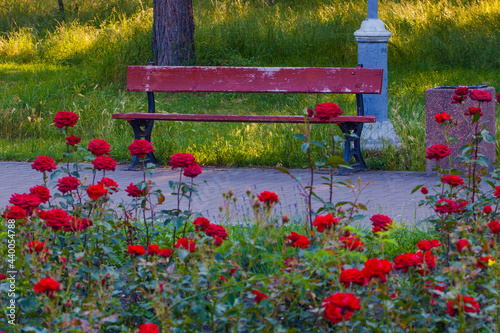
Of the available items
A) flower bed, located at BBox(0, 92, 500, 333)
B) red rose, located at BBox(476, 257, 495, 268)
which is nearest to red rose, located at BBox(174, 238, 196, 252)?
flower bed, located at BBox(0, 92, 500, 333)

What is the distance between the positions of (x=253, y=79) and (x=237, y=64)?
5.59 m

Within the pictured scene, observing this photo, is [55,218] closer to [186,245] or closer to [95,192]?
[95,192]

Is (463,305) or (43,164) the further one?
(43,164)

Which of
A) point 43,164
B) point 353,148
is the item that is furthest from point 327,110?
point 353,148

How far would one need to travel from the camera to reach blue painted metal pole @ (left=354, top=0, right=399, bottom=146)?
7.21 meters

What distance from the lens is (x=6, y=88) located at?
1226 centimetres

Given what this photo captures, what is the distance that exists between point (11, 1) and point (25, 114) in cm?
1401

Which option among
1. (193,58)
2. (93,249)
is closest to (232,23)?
(193,58)

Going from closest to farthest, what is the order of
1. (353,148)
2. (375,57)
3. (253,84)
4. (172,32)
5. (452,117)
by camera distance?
(452,117) < (353,148) < (375,57) < (253,84) < (172,32)

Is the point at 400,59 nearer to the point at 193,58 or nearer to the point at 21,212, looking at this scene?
the point at 193,58

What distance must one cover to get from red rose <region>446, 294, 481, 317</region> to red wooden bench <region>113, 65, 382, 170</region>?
4.33m

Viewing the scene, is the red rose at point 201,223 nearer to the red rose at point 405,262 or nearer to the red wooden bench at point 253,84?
the red rose at point 405,262

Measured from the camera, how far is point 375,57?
7.31 m

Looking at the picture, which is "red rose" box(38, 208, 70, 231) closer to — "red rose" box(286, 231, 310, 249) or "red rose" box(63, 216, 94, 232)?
"red rose" box(63, 216, 94, 232)
